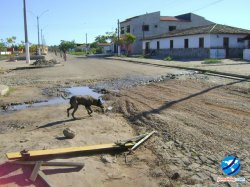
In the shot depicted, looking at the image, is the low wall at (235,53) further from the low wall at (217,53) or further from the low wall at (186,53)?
the low wall at (186,53)

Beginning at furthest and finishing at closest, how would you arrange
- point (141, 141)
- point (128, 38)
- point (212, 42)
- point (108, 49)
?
point (108, 49), point (128, 38), point (212, 42), point (141, 141)

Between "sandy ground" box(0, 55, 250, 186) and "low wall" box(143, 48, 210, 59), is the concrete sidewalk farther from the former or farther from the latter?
"low wall" box(143, 48, 210, 59)

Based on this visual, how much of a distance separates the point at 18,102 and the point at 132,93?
172 inches

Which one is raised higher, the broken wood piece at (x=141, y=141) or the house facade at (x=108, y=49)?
the house facade at (x=108, y=49)

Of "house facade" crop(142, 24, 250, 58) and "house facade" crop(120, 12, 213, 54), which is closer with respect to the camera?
"house facade" crop(142, 24, 250, 58)

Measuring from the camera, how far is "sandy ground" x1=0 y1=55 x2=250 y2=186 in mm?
5562

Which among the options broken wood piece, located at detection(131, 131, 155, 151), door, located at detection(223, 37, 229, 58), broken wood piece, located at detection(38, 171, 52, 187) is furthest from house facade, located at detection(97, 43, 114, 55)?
broken wood piece, located at detection(38, 171, 52, 187)

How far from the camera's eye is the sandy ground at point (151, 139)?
5.56 metres

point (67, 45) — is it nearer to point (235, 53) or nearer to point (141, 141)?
point (235, 53)

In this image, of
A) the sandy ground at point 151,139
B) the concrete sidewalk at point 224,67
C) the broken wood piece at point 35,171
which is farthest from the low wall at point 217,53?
the broken wood piece at point 35,171

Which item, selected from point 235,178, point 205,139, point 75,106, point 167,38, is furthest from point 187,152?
point 167,38

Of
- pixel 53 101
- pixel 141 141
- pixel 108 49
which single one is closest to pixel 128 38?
pixel 108 49

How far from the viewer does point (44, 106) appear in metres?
11.9

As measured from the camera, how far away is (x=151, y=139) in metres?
7.40
